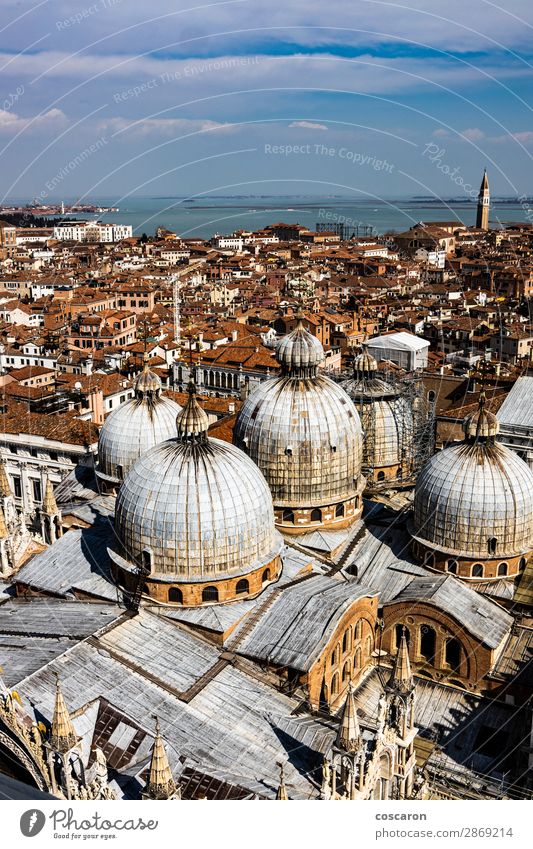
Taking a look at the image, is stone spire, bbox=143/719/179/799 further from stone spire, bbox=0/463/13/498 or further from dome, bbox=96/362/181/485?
stone spire, bbox=0/463/13/498

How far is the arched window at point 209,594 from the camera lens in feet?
42.9

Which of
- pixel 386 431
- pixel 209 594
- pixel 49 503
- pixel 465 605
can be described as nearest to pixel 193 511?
pixel 209 594

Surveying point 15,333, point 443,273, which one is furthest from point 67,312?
point 443,273

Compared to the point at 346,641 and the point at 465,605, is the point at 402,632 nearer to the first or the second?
the point at 465,605

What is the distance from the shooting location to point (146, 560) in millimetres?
13102

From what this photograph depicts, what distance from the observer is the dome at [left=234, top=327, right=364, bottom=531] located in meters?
16.3

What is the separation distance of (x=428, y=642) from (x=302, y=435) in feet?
14.8

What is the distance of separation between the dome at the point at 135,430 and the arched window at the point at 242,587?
5.60 m

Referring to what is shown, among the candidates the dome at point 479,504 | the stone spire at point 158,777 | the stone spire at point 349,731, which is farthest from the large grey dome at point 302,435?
the stone spire at point 158,777

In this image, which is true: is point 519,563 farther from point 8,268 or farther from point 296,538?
point 8,268

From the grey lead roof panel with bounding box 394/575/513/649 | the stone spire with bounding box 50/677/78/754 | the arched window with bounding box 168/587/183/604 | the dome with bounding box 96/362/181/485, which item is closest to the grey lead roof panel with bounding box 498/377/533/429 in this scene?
the grey lead roof panel with bounding box 394/575/513/649

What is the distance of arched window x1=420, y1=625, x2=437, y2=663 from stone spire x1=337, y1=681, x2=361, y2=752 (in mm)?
4605

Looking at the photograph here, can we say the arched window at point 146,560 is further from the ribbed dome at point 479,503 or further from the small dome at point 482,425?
the small dome at point 482,425
